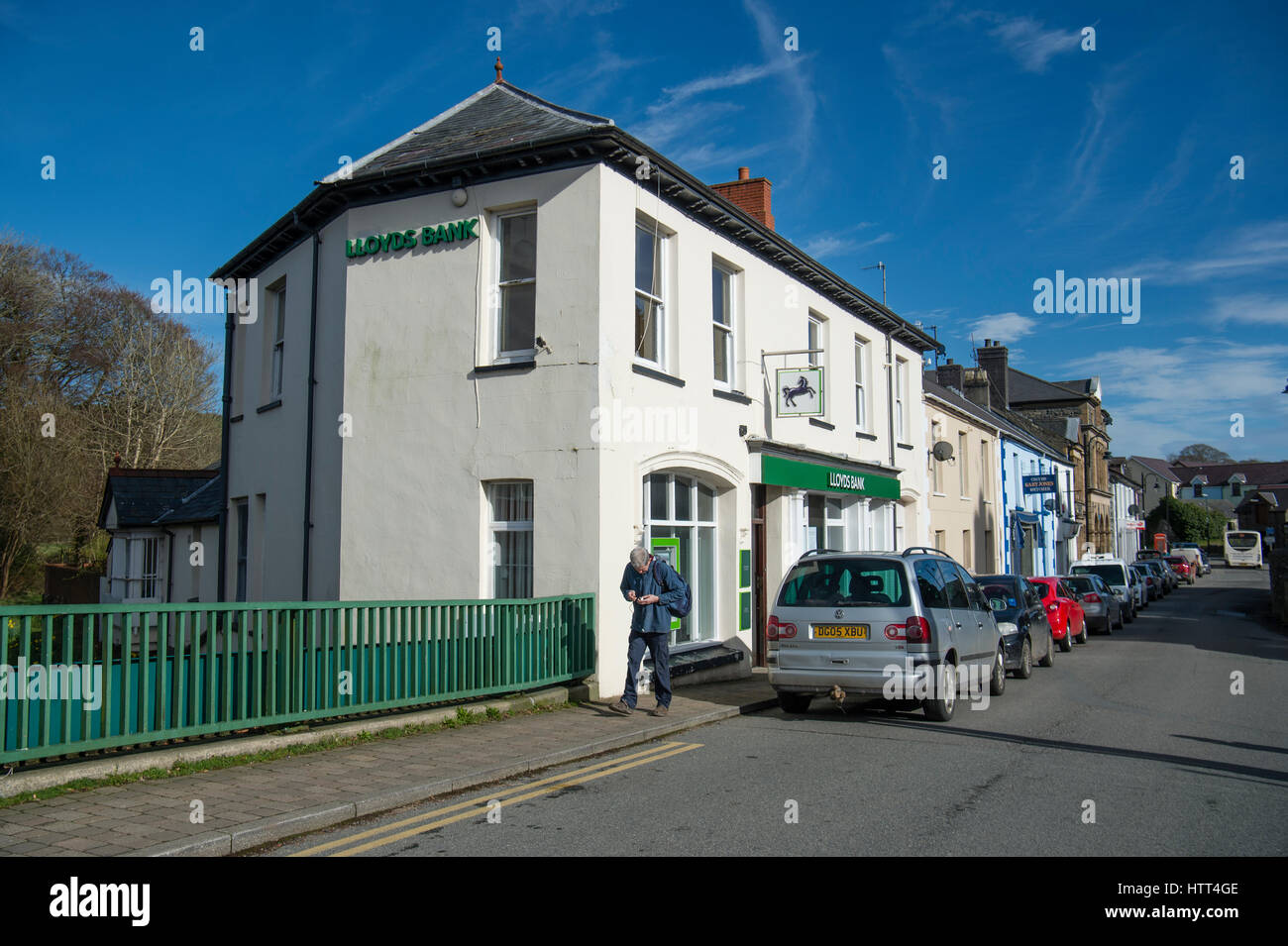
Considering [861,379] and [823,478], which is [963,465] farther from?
[823,478]

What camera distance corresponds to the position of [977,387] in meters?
42.4

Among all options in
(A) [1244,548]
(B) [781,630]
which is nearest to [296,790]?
(B) [781,630]

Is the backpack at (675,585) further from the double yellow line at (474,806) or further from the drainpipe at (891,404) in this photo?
the drainpipe at (891,404)

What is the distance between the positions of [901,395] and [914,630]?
13915 millimetres

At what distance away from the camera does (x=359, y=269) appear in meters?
13.3

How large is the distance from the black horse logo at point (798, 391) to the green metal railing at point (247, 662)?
605 cm

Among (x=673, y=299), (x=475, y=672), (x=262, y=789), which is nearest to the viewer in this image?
(x=262, y=789)

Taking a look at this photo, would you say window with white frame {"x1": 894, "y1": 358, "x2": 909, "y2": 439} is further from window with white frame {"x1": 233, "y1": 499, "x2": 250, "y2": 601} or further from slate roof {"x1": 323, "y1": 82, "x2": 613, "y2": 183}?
window with white frame {"x1": 233, "y1": 499, "x2": 250, "y2": 601}

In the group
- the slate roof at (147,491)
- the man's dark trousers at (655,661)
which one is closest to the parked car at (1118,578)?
the man's dark trousers at (655,661)

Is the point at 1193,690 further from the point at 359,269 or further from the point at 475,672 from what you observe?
the point at 359,269

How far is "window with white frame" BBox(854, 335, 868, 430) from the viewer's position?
67.3 ft

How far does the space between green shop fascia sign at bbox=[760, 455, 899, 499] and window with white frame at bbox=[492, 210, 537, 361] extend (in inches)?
184
